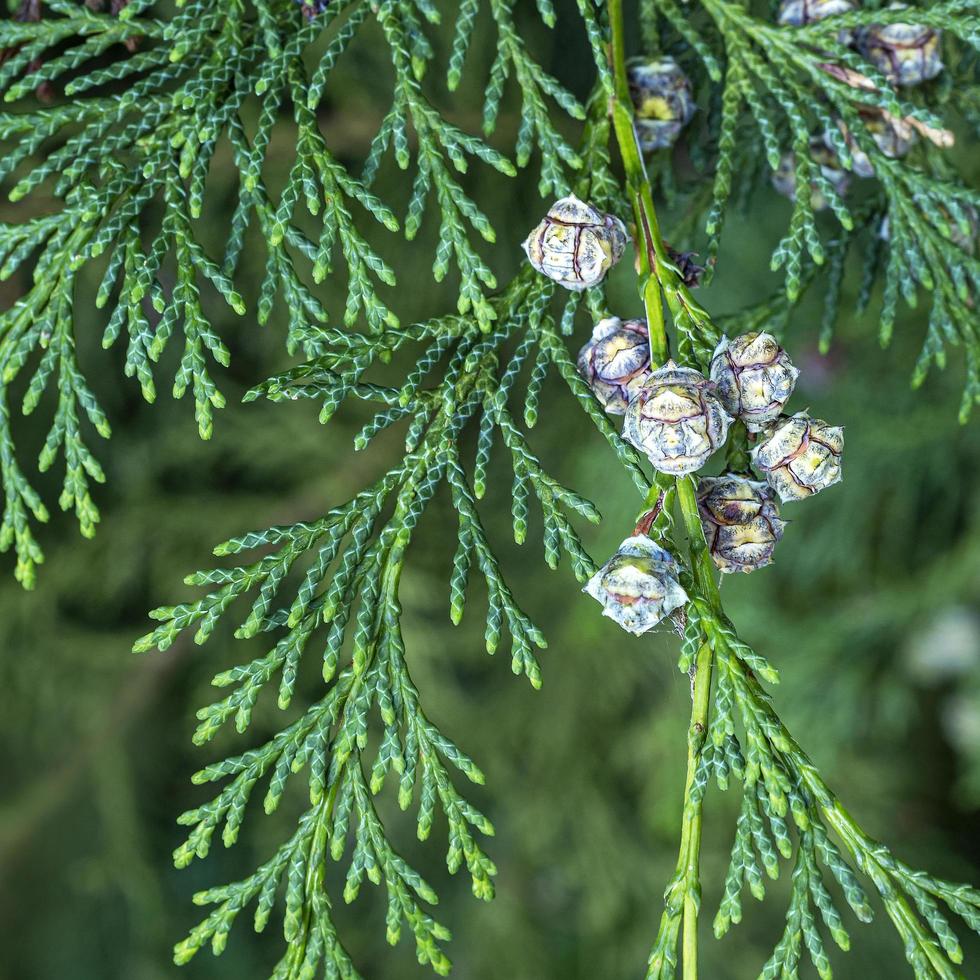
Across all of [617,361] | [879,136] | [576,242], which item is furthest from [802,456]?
[879,136]

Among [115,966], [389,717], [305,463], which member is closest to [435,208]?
[305,463]

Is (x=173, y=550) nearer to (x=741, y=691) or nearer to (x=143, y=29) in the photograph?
(x=143, y=29)

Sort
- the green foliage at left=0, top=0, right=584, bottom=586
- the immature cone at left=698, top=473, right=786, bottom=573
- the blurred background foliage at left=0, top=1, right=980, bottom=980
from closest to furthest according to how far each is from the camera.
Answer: the immature cone at left=698, top=473, right=786, bottom=573
the green foliage at left=0, top=0, right=584, bottom=586
the blurred background foliage at left=0, top=1, right=980, bottom=980

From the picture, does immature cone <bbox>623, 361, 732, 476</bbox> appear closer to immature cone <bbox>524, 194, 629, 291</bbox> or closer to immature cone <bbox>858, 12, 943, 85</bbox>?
immature cone <bbox>524, 194, 629, 291</bbox>

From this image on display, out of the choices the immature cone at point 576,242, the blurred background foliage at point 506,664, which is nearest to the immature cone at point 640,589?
the immature cone at point 576,242

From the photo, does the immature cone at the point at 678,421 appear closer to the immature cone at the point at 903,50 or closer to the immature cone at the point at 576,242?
the immature cone at the point at 576,242

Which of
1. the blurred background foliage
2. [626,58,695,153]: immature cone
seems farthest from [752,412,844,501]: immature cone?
the blurred background foliage
